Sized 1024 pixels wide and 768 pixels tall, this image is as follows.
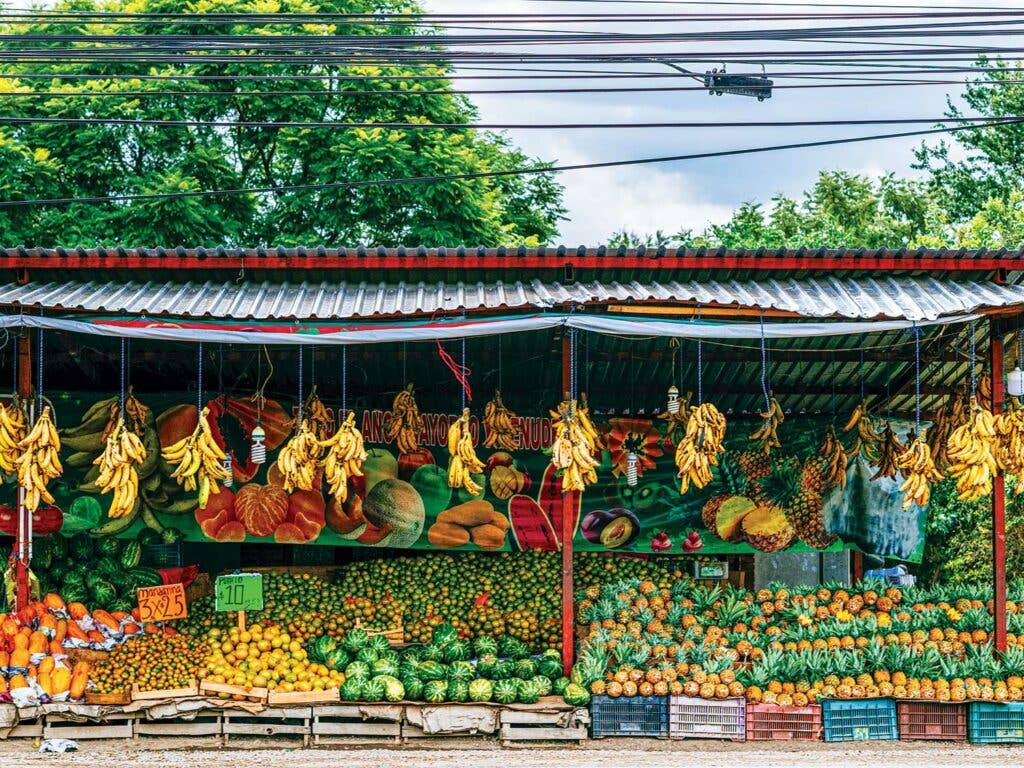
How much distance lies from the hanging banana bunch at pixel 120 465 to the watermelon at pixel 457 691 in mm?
2834

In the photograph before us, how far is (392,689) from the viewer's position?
8.36 meters

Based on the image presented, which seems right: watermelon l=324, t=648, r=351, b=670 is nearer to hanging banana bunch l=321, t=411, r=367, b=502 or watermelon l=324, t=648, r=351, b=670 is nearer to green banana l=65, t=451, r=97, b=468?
hanging banana bunch l=321, t=411, r=367, b=502

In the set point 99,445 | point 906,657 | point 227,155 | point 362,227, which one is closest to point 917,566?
point 906,657

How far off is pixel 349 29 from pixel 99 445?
46.3ft

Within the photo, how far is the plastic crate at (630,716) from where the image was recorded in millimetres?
8375

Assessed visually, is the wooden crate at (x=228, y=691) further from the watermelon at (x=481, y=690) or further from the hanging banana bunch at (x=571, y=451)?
the hanging banana bunch at (x=571, y=451)

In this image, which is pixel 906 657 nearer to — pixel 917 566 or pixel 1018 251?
pixel 1018 251

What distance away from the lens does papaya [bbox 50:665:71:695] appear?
8414 mm

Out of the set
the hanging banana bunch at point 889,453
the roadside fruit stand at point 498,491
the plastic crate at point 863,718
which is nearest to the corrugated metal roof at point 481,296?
the roadside fruit stand at point 498,491

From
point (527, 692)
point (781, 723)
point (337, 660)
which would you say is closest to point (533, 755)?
point (527, 692)

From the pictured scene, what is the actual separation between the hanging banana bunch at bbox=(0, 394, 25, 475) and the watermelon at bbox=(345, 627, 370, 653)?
296 centimetres

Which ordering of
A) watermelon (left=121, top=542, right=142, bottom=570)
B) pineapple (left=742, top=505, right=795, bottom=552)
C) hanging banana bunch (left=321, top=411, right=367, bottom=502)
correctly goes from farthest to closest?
pineapple (left=742, top=505, right=795, bottom=552) → watermelon (left=121, top=542, right=142, bottom=570) → hanging banana bunch (left=321, top=411, right=367, bottom=502)

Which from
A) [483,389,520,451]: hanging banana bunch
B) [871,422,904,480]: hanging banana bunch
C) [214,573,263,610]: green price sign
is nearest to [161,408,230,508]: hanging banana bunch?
[214,573,263,610]: green price sign

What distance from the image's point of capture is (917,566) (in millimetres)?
12953
